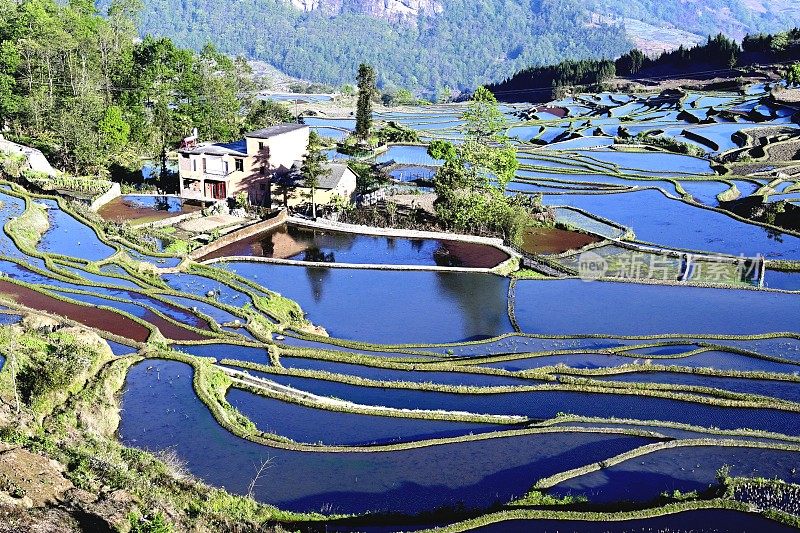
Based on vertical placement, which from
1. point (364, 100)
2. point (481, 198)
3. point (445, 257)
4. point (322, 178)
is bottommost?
point (445, 257)

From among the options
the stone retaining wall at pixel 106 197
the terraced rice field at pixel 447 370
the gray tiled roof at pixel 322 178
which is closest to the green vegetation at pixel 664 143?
the terraced rice field at pixel 447 370

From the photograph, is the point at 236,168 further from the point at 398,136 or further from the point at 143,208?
the point at 398,136

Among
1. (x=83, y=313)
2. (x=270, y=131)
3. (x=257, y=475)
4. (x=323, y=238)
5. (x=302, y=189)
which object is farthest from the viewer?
(x=270, y=131)

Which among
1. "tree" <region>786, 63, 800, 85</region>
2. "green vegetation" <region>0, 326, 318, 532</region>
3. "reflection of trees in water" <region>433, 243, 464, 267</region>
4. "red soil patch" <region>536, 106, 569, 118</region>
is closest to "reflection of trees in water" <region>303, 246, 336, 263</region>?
"reflection of trees in water" <region>433, 243, 464, 267</region>

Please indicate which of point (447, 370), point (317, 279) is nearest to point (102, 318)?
point (317, 279)

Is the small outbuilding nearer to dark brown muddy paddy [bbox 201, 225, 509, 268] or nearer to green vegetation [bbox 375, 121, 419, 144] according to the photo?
dark brown muddy paddy [bbox 201, 225, 509, 268]

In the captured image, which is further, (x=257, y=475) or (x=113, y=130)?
(x=113, y=130)

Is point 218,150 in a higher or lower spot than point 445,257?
higher

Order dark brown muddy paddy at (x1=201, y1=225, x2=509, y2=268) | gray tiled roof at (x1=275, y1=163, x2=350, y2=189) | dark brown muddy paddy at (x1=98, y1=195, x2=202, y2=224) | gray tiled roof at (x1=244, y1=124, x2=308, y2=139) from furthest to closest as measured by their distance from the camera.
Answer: gray tiled roof at (x1=244, y1=124, x2=308, y2=139) < gray tiled roof at (x1=275, y1=163, x2=350, y2=189) < dark brown muddy paddy at (x1=98, y1=195, x2=202, y2=224) < dark brown muddy paddy at (x1=201, y1=225, x2=509, y2=268)
